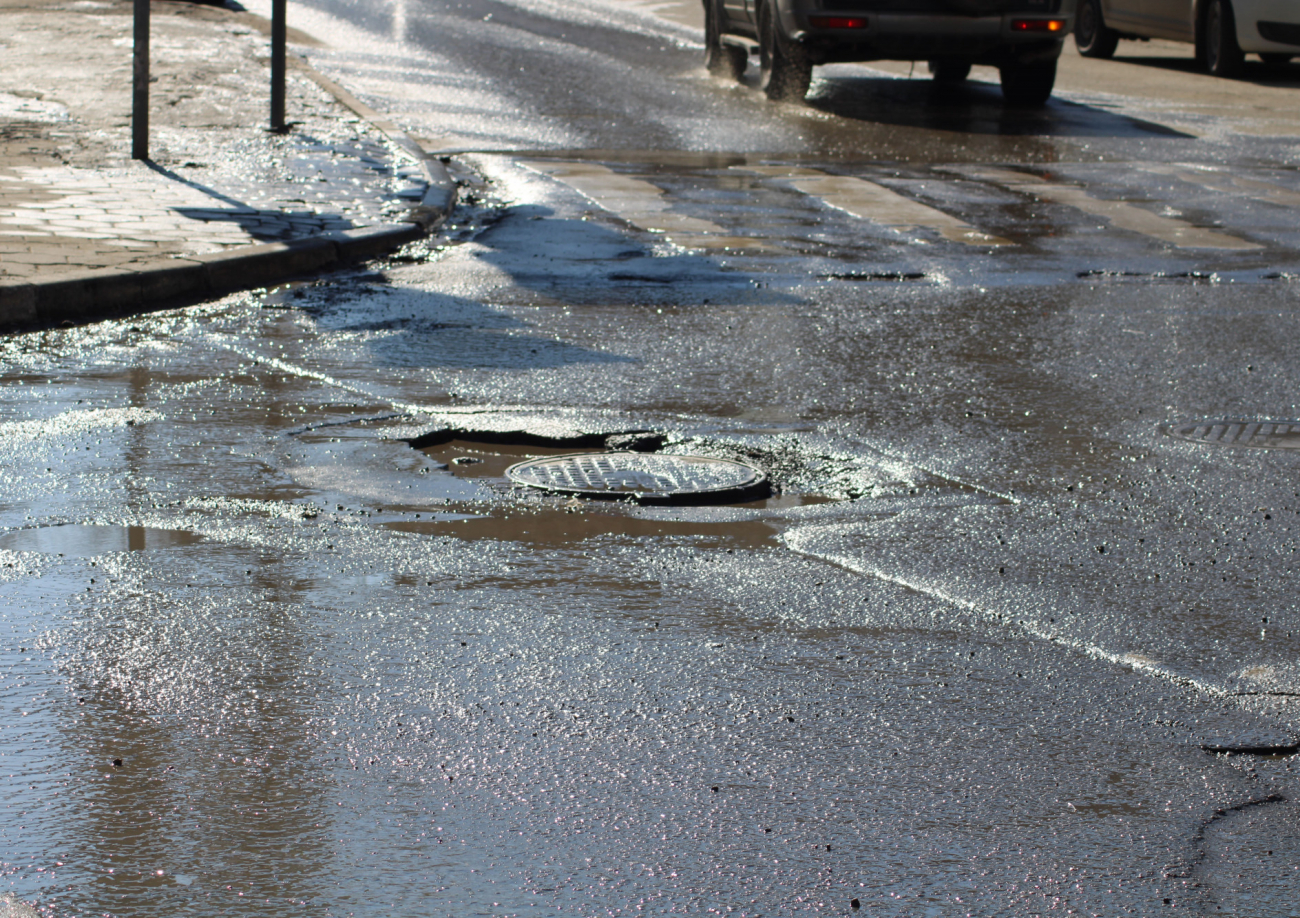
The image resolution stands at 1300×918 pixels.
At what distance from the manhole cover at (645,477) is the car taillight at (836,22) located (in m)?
11.7

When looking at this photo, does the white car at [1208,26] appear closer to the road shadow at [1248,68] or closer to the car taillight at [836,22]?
the road shadow at [1248,68]

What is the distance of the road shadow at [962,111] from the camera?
16266 millimetres

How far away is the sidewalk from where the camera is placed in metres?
8.13

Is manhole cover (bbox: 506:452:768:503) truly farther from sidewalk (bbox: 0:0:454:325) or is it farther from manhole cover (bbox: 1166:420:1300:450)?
sidewalk (bbox: 0:0:454:325)

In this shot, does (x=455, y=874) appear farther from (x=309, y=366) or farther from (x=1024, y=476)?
(x=309, y=366)

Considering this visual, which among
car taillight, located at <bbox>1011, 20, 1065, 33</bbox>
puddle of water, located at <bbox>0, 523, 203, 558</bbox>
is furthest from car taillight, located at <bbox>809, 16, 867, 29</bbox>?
puddle of water, located at <bbox>0, 523, 203, 558</bbox>

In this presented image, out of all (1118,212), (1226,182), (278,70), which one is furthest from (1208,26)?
(278,70)

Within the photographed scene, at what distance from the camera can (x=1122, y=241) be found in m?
10.4

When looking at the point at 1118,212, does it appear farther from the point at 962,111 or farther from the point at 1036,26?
the point at 962,111

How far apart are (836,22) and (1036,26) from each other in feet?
6.68

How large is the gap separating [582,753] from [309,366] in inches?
151

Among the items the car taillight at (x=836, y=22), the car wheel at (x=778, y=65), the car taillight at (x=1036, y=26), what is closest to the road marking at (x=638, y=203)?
the car taillight at (x=836, y=22)

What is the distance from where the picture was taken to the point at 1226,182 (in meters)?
13.1

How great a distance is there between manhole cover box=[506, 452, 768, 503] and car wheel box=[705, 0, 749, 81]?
15.4 m
